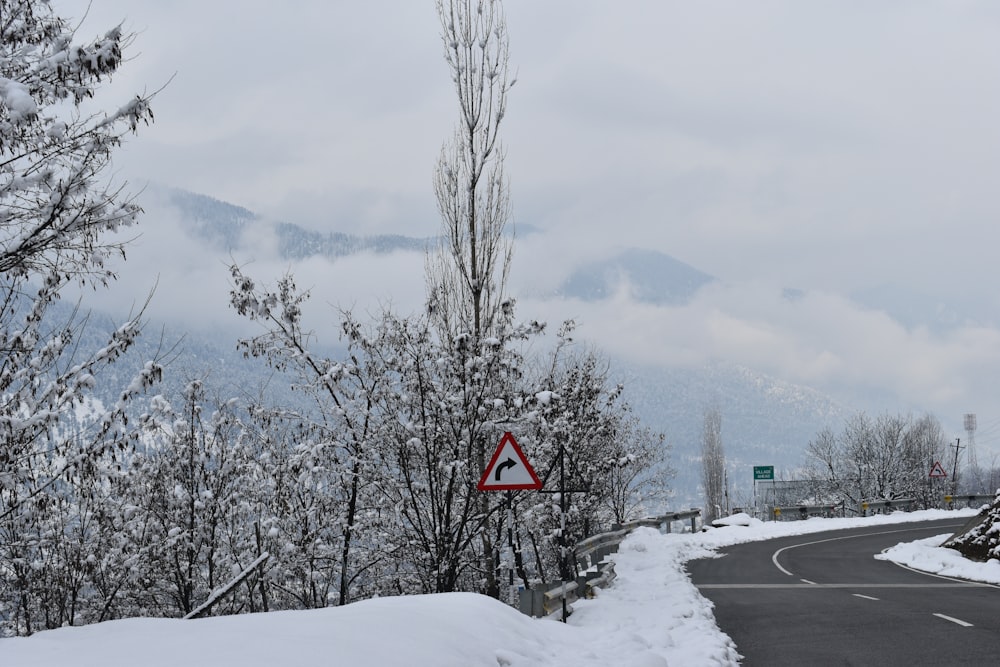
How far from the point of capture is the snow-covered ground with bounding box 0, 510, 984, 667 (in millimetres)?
6062

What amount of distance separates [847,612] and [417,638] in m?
8.93

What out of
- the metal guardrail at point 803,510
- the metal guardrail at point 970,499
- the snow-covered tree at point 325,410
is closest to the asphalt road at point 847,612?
the snow-covered tree at point 325,410

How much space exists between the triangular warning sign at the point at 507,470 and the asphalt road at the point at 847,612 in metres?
3.49

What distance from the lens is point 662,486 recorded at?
1630 inches

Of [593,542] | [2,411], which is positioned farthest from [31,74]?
[593,542]

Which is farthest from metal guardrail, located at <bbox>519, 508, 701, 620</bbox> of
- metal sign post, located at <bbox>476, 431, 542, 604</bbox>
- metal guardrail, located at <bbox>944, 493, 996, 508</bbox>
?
metal guardrail, located at <bbox>944, 493, 996, 508</bbox>

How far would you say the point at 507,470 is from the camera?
11469 millimetres

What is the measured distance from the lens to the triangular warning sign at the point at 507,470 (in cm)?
1138

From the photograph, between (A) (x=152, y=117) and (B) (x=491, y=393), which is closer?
(A) (x=152, y=117)

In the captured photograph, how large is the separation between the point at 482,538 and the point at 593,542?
398 cm

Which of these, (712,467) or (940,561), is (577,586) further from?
(712,467)

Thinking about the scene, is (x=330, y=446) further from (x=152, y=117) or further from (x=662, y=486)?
(x=662, y=486)

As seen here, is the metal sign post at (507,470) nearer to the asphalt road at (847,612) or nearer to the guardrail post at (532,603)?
the guardrail post at (532,603)

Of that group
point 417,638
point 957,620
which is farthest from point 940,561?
point 417,638
